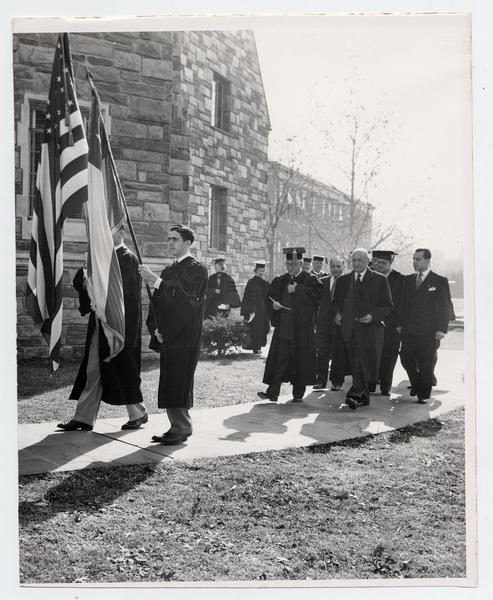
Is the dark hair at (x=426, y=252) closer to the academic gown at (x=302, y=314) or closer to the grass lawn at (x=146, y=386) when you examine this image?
A: the academic gown at (x=302, y=314)

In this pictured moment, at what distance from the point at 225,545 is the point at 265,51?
3.51 m

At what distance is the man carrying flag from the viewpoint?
4840 mm

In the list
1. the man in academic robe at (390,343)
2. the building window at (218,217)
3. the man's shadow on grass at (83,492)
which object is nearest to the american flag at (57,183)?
the man's shadow on grass at (83,492)

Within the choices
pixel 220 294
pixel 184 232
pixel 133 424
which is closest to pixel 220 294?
pixel 220 294

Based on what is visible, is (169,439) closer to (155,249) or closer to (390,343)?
(155,249)

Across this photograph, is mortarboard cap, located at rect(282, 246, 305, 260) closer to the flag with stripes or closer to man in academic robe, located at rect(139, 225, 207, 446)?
man in academic robe, located at rect(139, 225, 207, 446)

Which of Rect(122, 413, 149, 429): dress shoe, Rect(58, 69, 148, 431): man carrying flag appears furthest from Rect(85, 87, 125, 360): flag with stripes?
Rect(122, 413, 149, 429): dress shoe

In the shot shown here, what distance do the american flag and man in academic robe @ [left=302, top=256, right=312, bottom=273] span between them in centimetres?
234

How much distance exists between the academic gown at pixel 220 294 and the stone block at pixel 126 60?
2.20 m

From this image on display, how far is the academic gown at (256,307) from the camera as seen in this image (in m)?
6.07

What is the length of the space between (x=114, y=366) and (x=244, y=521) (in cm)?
168

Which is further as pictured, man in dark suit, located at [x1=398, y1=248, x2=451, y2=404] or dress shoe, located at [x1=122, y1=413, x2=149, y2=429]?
man in dark suit, located at [x1=398, y1=248, x2=451, y2=404]

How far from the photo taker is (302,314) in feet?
21.3

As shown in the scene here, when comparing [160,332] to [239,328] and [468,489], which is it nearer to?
[239,328]
